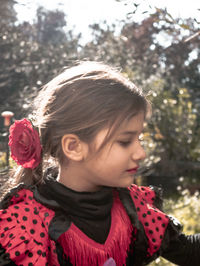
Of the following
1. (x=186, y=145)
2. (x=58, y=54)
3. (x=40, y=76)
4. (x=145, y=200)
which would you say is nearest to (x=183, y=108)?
(x=186, y=145)

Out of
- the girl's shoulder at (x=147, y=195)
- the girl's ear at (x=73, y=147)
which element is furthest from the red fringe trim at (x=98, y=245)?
the girl's ear at (x=73, y=147)

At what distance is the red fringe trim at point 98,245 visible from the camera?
1481 mm

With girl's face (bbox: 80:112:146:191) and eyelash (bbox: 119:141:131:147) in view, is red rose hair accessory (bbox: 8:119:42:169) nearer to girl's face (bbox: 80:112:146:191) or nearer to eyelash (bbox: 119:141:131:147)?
girl's face (bbox: 80:112:146:191)

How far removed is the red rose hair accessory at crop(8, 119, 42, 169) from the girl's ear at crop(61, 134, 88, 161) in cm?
14

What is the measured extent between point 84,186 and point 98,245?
8.8 inches

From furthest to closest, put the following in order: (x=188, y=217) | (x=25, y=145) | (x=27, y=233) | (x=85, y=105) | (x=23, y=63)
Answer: (x=23, y=63) → (x=188, y=217) → (x=25, y=145) → (x=85, y=105) → (x=27, y=233)

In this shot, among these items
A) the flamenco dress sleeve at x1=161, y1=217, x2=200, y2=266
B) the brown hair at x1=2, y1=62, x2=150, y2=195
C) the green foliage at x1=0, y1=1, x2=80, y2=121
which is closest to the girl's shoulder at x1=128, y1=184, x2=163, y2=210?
the flamenco dress sleeve at x1=161, y1=217, x2=200, y2=266

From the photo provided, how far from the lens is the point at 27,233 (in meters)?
1.40

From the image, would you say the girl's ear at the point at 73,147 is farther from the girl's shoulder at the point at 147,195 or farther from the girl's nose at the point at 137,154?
the girl's shoulder at the point at 147,195

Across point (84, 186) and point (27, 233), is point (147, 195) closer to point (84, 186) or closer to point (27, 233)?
point (84, 186)

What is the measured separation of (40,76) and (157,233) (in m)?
7.88

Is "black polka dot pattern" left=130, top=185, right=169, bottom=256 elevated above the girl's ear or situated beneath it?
situated beneath

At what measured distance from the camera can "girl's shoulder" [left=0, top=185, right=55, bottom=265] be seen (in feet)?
4.50

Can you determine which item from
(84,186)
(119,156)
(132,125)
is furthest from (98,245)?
(132,125)
